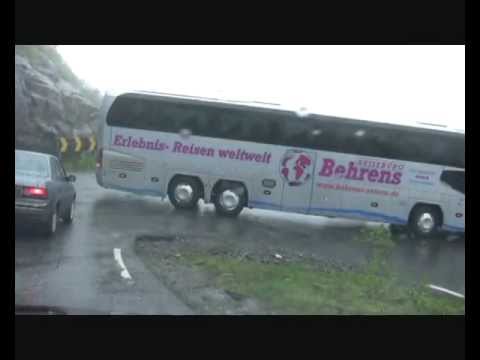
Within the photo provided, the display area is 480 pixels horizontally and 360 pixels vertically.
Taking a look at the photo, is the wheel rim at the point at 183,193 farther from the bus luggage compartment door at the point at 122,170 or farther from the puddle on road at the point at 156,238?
the puddle on road at the point at 156,238

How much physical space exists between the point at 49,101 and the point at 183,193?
5.88 metres

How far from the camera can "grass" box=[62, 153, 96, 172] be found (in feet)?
50.6

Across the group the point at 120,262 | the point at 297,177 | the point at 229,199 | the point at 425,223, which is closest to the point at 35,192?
the point at 120,262

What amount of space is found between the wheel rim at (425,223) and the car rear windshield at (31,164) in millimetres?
9668

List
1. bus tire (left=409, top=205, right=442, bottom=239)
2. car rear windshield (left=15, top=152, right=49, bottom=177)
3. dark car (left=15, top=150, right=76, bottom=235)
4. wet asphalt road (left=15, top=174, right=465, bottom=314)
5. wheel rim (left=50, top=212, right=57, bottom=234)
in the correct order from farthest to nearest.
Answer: bus tire (left=409, top=205, right=442, bottom=239) → wheel rim (left=50, top=212, right=57, bottom=234) → car rear windshield (left=15, top=152, right=49, bottom=177) → dark car (left=15, top=150, right=76, bottom=235) → wet asphalt road (left=15, top=174, right=465, bottom=314)

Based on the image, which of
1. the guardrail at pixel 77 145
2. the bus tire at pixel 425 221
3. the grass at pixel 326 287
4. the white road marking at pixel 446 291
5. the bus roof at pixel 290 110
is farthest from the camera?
the guardrail at pixel 77 145

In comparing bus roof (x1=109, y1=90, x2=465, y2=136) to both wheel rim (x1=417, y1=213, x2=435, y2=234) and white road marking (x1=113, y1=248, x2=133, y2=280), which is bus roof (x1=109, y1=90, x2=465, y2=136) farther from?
white road marking (x1=113, y1=248, x2=133, y2=280)

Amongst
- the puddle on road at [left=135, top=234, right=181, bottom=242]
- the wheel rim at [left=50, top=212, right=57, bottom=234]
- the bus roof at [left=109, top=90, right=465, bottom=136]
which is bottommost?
the puddle on road at [left=135, top=234, right=181, bottom=242]

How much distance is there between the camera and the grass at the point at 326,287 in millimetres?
8531

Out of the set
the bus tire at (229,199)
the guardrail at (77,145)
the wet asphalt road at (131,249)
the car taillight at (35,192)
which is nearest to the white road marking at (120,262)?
the wet asphalt road at (131,249)

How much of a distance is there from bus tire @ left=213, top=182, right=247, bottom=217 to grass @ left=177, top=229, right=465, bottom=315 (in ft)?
14.6

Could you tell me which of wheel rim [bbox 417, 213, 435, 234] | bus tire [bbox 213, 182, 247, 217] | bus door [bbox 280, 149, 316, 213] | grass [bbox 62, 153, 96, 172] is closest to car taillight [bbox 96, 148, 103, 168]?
grass [bbox 62, 153, 96, 172]
